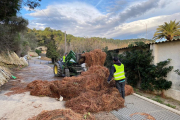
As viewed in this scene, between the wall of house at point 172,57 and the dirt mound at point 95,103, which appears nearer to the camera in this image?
the dirt mound at point 95,103

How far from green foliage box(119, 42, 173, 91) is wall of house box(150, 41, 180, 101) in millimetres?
271

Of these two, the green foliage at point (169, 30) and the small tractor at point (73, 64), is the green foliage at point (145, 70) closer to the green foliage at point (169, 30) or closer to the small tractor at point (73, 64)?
the small tractor at point (73, 64)

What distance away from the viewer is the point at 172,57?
8.55m

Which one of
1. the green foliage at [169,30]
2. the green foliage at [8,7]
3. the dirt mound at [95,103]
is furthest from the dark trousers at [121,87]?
the green foliage at [169,30]

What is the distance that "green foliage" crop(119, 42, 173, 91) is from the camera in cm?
888

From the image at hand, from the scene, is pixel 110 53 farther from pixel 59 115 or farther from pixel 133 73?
pixel 59 115

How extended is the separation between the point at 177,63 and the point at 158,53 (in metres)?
1.46

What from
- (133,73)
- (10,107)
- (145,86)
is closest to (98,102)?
(10,107)

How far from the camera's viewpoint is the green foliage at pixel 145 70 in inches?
350

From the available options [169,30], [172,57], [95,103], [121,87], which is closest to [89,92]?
[95,103]

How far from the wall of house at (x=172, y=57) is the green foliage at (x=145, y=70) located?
27 cm

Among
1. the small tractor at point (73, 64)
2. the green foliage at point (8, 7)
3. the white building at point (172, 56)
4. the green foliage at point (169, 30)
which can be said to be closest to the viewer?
the white building at point (172, 56)

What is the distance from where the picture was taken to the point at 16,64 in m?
18.5

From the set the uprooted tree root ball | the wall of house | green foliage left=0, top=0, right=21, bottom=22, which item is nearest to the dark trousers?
the uprooted tree root ball
